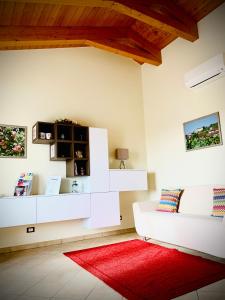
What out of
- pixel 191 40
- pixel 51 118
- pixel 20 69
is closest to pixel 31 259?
pixel 51 118

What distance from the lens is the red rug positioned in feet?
6.93

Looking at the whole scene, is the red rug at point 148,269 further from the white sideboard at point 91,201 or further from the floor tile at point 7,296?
the floor tile at point 7,296

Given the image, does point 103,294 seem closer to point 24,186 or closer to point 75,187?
point 24,186

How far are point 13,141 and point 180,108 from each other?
118 inches

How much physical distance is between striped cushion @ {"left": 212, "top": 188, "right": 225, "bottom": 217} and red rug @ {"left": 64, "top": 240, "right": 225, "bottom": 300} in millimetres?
612

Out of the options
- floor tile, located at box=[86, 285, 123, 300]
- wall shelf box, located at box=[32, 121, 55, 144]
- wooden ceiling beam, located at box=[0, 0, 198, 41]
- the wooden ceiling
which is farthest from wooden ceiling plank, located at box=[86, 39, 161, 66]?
floor tile, located at box=[86, 285, 123, 300]

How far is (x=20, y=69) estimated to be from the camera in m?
4.05

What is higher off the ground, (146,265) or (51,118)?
(51,118)

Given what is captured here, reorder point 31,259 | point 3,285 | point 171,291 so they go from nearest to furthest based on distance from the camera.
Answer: point 171,291
point 3,285
point 31,259

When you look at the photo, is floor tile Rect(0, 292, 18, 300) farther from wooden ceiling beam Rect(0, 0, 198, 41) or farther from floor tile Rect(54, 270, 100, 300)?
wooden ceiling beam Rect(0, 0, 198, 41)

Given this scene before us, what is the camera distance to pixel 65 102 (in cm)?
440

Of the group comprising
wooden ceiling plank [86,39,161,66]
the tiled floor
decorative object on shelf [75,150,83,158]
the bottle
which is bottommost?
the tiled floor

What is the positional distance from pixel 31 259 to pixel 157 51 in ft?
14.4

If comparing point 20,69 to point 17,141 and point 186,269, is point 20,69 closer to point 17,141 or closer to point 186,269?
point 17,141
